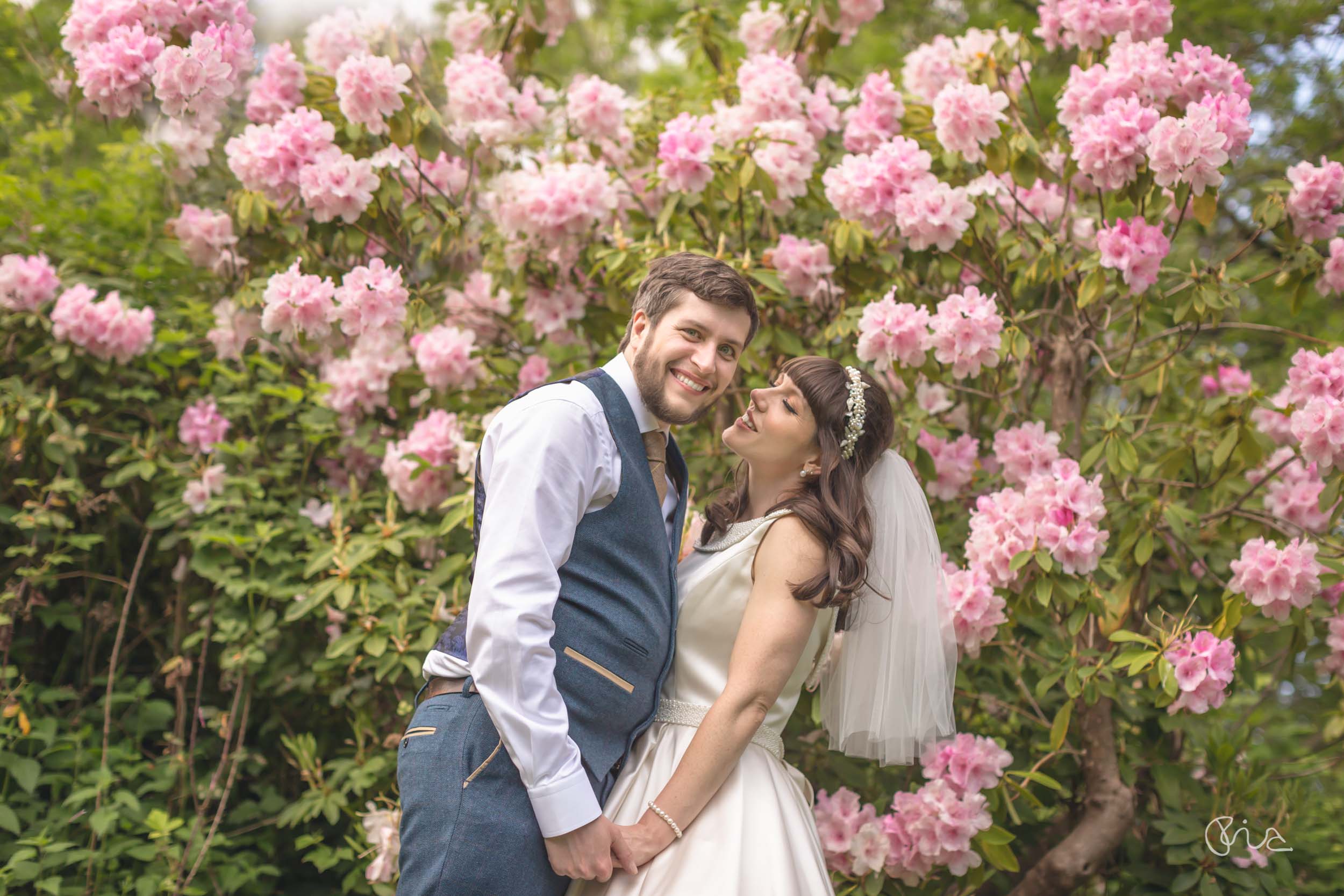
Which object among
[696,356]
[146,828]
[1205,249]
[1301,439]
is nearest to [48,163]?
[146,828]

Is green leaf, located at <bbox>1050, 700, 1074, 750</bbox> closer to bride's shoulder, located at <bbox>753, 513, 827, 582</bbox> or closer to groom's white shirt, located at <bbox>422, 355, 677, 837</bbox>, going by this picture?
bride's shoulder, located at <bbox>753, 513, 827, 582</bbox>

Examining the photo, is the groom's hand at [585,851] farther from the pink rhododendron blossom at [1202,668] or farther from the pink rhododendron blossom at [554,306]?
the pink rhododendron blossom at [554,306]

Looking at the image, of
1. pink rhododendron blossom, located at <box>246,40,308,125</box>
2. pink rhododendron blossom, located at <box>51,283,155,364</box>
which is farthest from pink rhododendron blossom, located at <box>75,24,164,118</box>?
pink rhododendron blossom, located at <box>51,283,155,364</box>

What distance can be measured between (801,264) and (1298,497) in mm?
1686

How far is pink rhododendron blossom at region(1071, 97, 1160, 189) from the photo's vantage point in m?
2.64

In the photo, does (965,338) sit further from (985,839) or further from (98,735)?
(98,735)

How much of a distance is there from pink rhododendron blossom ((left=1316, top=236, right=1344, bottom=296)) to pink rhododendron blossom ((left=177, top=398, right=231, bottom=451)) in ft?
11.5

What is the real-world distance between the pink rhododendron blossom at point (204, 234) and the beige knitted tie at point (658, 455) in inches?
84.1

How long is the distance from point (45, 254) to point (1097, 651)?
12.6 feet

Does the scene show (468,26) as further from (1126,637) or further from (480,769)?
(1126,637)

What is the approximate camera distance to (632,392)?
6.46 ft

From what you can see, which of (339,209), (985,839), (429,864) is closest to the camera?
(429,864)

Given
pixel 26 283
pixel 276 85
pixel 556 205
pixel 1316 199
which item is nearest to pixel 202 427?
pixel 26 283

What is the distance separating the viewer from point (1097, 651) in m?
2.69
